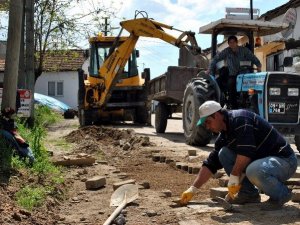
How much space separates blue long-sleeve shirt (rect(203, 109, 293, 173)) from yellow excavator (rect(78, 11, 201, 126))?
11143mm

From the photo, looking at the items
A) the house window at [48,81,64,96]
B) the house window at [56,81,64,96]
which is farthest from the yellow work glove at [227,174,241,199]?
the house window at [48,81,64,96]

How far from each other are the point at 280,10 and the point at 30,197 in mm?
20974

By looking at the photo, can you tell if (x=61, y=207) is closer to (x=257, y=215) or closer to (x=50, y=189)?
(x=50, y=189)

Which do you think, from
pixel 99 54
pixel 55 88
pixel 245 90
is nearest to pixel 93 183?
pixel 245 90

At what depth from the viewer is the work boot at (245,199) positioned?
233 inches

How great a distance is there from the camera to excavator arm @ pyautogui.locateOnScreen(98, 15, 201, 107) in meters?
14.4

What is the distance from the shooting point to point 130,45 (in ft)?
55.0

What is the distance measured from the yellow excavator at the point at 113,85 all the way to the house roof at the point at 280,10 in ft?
27.9

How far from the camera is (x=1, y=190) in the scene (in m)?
6.16

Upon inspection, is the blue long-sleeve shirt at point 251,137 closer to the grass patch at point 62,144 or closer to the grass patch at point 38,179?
the grass patch at point 38,179

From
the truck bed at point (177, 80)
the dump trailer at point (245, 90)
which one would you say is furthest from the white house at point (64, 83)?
the dump trailer at point (245, 90)

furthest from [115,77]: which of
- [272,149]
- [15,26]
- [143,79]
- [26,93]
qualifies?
[272,149]

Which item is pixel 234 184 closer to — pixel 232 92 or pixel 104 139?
pixel 232 92

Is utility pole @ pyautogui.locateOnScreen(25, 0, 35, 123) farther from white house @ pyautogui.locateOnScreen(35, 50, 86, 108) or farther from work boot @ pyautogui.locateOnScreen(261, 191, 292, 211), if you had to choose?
white house @ pyautogui.locateOnScreen(35, 50, 86, 108)
